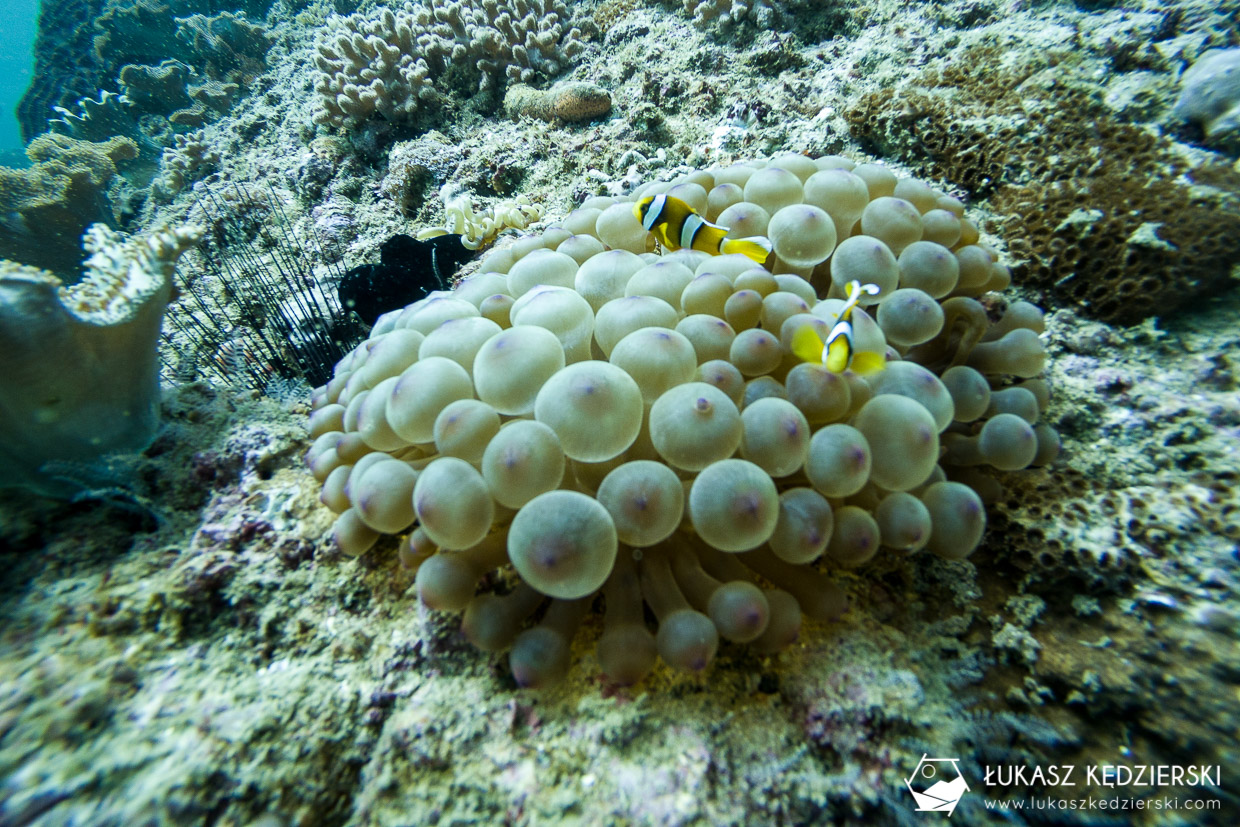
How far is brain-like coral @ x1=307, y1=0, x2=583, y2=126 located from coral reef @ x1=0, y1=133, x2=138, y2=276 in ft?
9.18

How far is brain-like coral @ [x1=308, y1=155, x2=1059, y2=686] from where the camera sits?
112cm

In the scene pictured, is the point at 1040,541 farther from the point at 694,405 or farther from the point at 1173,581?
the point at 694,405

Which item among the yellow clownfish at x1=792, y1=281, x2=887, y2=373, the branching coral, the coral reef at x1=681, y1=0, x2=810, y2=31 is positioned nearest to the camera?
the yellow clownfish at x1=792, y1=281, x2=887, y2=373

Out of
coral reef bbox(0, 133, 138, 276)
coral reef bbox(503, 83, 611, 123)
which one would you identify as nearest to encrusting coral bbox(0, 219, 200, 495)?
coral reef bbox(503, 83, 611, 123)

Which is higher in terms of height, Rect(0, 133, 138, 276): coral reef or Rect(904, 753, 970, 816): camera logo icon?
Rect(0, 133, 138, 276): coral reef

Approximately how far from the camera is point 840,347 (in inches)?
45.9

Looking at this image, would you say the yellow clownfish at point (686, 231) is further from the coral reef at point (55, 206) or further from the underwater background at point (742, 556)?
the coral reef at point (55, 206)

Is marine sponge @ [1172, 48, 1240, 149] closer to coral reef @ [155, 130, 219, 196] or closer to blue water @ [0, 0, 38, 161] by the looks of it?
coral reef @ [155, 130, 219, 196]

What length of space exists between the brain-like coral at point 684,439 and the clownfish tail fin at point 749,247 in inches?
2.1

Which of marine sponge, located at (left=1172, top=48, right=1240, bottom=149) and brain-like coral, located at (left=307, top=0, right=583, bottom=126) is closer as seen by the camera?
marine sponge, located at (left=1172, top=48, right=1240, bottom=149)

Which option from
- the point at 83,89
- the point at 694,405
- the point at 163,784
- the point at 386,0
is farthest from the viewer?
the point at 83,89

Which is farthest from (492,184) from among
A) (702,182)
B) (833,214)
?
(833,214)

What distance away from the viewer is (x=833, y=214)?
1.74 m

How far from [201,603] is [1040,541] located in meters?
2.19
